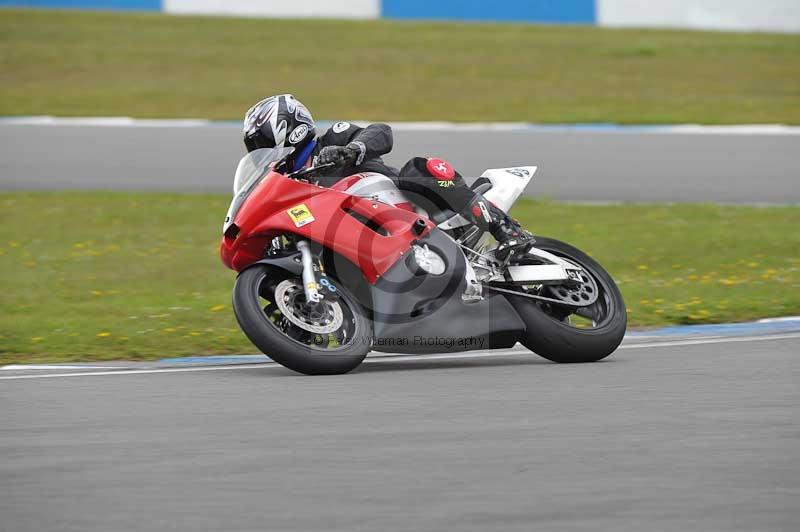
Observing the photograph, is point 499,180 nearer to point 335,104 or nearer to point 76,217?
point 76,217

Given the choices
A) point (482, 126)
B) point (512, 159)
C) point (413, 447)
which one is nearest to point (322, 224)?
point (413, 447)

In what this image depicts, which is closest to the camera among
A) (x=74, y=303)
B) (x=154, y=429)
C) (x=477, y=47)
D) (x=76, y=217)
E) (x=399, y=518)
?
(x=399, y=518)

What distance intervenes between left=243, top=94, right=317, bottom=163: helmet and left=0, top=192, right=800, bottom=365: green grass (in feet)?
4.64

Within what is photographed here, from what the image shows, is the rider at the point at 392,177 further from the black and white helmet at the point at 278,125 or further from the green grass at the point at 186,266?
the green grass at the point at 186,266

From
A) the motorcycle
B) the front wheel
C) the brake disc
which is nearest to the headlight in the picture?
the motorcycle

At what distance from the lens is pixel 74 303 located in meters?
9.17

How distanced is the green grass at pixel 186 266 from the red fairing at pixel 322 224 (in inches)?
48.7

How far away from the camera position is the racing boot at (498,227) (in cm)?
688

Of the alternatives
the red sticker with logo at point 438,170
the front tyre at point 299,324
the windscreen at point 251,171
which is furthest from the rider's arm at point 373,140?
the front tyre at point 299,324

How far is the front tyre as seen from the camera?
6.36 metres

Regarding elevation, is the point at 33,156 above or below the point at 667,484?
below

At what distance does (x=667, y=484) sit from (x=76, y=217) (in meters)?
9.06

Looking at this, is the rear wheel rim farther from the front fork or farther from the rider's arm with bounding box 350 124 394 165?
the front fork

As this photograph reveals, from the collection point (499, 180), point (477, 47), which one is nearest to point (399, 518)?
point (499, 180)
